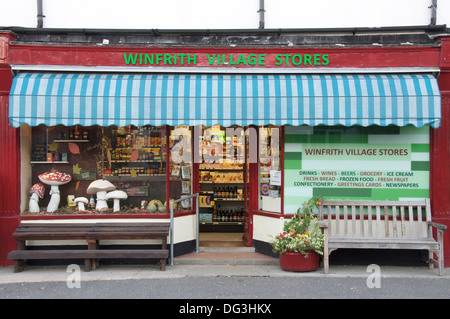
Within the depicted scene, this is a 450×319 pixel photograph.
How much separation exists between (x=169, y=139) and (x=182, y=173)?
0.78 m

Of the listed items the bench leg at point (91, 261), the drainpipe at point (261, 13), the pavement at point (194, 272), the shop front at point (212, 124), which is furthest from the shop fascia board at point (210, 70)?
the pavement at point (194, 272)

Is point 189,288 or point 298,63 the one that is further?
point 298,63

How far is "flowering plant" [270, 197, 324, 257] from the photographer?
757 centimetres

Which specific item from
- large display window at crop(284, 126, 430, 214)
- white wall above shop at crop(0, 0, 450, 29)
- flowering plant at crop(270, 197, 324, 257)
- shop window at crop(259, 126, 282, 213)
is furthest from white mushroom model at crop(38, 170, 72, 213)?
large display window at crop(284, 126, 430, 214)

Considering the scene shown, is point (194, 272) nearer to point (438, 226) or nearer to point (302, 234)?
point (302, 234)

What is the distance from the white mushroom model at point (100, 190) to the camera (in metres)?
8.61

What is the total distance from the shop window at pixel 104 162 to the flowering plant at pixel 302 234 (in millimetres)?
2459

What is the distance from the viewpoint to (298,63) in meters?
8.23

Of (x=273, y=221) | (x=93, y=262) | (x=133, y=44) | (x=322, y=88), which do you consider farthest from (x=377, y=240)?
(x=133, y=44)

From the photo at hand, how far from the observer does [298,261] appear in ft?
25.1

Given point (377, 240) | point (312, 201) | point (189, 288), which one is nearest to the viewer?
point (189, 288)

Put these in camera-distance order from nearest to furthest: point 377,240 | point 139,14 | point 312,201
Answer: point 377,240 < point 312,201 < point 139,14

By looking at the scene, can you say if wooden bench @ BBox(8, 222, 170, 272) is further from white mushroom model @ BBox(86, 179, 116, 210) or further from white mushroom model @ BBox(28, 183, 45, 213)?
white mushroom model @ BBox(86, 179, 116, 210)

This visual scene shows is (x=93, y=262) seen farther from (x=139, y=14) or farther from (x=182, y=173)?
(x=139, y=14)
